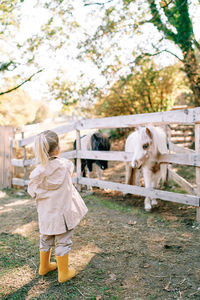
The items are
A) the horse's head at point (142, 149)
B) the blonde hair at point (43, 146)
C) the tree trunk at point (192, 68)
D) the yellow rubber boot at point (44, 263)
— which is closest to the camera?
the blonde hair at point (43, 146)

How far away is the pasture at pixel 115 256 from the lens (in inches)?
91.3

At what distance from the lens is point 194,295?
216 cm

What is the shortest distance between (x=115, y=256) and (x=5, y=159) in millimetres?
5562

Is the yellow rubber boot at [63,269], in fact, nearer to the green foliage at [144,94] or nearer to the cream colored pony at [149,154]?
the cream colored pony at [149,154]

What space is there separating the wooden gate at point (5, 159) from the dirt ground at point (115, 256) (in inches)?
99.9

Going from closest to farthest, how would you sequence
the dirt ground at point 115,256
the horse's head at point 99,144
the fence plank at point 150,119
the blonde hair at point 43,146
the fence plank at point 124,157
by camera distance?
1. the dirt ground at point 115,256
2. the blonde hair at point 43,146
3. the fence plank at point 150,119
4. the fence plank at point 124,157
5. the horse's head at point 99,144

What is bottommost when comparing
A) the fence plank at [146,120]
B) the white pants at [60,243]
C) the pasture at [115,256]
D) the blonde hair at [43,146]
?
the pasture at [115,256]

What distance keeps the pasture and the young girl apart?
0.23 meters

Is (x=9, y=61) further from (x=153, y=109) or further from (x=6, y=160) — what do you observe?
(x=153, y=109)

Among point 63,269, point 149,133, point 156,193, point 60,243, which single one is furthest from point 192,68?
point 63,269

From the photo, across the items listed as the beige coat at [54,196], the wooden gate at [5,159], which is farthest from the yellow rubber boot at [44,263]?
the wooden gate at [5,159]

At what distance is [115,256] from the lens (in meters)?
3.03

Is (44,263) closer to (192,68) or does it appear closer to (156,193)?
(156,193)

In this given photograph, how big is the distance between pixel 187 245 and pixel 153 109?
9088mm
